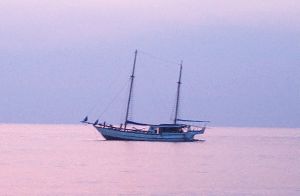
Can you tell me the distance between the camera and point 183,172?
69.8 meters

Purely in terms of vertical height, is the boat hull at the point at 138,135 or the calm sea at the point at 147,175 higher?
the boat hull at the point at 138,135

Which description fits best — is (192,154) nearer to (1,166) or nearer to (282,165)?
(282,165)

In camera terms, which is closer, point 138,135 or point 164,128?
point 138,135

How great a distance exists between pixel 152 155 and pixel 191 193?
4368 centimetres

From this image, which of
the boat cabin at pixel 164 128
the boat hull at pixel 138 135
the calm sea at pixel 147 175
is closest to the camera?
the calm sea at pixel 147 175

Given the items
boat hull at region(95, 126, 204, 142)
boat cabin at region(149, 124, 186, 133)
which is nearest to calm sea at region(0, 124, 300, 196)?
boat hull at region(95, 126, 204, 142)

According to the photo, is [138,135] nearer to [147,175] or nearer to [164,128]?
[164,128]

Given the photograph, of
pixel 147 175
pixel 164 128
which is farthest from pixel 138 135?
pixel 147 175

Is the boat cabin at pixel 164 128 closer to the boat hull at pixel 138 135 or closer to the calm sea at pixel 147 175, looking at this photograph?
the boat hull at pixel 138 135

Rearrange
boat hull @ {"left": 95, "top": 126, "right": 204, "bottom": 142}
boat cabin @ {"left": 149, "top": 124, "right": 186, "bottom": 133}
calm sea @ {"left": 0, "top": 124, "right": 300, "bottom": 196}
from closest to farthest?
1. calm sea @ {"left": 0, "top": 124, "right": 300, "bottom": 196}
2. boat hull @ {"left": 95, "top": 126, "right": 204, "bottom": 142}
3. boat cabin @ {"left": 149, "top": 124, "right": 186, "bottom": 133}

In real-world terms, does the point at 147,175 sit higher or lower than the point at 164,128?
lower

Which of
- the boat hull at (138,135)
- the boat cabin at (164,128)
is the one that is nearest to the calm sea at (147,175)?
the boat hull at (138,135)

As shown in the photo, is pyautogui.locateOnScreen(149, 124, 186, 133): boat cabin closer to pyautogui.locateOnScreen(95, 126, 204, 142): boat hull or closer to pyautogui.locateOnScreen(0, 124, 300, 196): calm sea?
pyautogui.locateOnScreen(95, 126, 204, 142): boat hull

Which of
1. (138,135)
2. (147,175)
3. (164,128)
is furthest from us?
(164,128)
